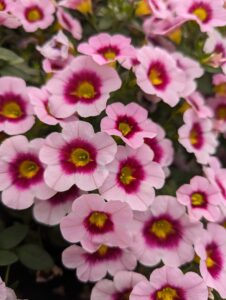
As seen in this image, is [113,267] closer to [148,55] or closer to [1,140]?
[1,140]

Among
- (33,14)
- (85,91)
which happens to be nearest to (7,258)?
(85,91)

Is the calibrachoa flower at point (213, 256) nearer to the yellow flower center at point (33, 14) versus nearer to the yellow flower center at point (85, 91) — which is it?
the yellow flower center at point (85, 91)

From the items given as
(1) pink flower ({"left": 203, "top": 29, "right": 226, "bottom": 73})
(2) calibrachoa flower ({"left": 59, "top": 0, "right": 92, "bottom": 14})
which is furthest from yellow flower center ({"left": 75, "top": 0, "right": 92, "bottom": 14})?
(1) pink flower ({"left": 203, "top": 29, "right": 226, "bottom": 73})

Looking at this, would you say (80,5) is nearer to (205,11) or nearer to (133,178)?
(205,11)

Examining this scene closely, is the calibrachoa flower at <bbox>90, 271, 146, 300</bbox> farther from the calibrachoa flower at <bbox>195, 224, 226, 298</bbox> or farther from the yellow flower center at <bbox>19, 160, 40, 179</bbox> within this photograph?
the yellow flower center at <bbox>19, 160, 40, 179</bbox>

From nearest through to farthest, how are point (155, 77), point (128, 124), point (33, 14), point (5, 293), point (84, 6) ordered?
1. point (5, 293)
2. point (128, 124)
3. point (155, 77)
4. point (33, 14)
5. point (84, 6)

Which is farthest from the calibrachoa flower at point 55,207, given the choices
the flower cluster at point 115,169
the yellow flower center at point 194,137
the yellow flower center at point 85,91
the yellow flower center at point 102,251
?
the yellow flower center at point 194,137
